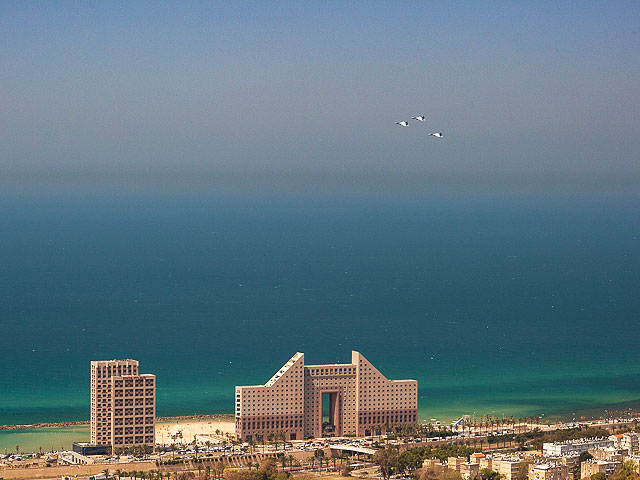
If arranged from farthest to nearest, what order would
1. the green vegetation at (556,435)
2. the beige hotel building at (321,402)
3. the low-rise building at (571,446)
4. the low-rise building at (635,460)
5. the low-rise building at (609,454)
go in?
the beige hotel building at (321,402), the green vegetation at (556,435), the low-rise building at (571,446), the low-rise building at (609,454), the low-rise building at (635,460)

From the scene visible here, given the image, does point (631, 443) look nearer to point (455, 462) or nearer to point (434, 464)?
point (455, 462)

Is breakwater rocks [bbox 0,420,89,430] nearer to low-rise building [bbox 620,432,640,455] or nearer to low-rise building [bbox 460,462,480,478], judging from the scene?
low-rise building [bbox 460,462,480,478]

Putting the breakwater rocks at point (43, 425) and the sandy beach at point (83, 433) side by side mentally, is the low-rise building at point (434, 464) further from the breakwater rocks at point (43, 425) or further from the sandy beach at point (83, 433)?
the breakwater rocks at point (43, 425)

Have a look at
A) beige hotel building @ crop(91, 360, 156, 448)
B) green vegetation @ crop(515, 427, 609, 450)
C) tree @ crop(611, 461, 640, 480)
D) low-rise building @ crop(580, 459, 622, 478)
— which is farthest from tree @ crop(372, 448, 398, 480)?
beige hotel building @ crop(91, 360, 156, 448)

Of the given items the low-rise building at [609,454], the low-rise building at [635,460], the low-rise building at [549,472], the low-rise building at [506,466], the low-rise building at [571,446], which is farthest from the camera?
the low-rise building at [571,446]

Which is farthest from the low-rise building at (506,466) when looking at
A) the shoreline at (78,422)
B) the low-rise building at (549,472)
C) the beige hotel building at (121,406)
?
the shoreline at (78,422)

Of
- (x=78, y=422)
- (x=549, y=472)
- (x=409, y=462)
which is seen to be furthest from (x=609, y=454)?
(x=78, y=422)
